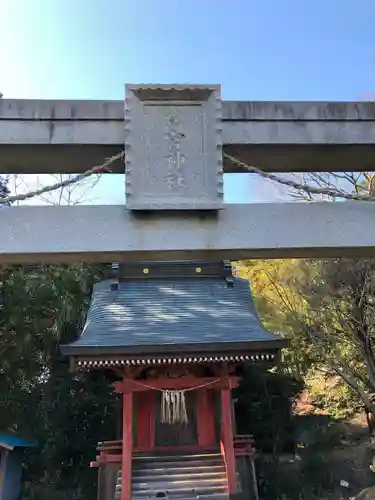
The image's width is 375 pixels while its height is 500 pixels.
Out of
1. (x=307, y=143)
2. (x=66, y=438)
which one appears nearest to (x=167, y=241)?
(x=307, y=143)

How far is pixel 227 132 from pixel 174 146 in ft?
1.25

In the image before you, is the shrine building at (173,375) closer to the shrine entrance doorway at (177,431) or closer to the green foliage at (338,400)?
the shrine entrance doorway at (177,431)

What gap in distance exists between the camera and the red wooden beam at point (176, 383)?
31.7 ft

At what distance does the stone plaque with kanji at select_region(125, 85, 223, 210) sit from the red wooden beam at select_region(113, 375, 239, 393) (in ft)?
24.0

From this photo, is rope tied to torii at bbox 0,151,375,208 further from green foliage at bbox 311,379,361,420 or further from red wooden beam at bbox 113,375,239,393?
green foliage at bbox 311,379,361,420

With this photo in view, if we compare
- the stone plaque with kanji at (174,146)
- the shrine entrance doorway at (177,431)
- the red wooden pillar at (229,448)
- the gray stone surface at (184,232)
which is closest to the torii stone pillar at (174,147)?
the stone plaque with kanji at (174,146)

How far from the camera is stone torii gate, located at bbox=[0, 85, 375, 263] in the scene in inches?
119

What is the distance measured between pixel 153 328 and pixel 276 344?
9.07ft

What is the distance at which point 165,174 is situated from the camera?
10.2 ft

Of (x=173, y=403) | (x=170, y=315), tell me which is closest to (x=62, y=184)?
(x=173, y=403)

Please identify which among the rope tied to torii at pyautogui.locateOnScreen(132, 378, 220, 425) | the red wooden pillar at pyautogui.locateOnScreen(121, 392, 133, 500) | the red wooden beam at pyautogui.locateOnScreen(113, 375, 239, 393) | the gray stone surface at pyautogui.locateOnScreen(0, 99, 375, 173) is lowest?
the red wooden pillar at pyautogui.locateOnScreen(121, 392, 133, 500)

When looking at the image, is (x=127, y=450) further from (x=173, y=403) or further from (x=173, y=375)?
(x=173, y=375)

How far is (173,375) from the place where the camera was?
10102 millimetres

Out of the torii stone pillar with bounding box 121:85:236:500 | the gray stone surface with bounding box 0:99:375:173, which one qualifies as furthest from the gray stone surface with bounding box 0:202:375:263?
the gray stone surface with bounding box 0:99:375:173
